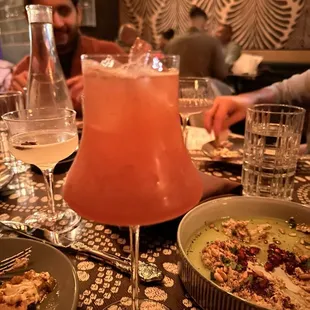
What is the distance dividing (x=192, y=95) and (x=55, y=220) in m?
0.72

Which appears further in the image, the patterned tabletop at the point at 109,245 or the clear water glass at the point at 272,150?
the clear water glass at the point at 272,150

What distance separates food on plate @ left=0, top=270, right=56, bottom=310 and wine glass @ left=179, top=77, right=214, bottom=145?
806mm

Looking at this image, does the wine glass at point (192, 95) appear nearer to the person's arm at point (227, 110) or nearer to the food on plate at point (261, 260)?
the person's arm at point (227, 110)

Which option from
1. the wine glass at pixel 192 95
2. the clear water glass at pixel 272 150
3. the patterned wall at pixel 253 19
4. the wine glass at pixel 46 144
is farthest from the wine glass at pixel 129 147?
the patterned wall at pixel 253 19

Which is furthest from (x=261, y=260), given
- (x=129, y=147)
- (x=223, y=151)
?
(x=223, y=151)

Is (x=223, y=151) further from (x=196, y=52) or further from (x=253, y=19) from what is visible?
(x=253, y=19)

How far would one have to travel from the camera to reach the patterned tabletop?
56cm

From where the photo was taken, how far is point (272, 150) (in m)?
0.94

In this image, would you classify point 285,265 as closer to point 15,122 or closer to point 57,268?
point 57,268

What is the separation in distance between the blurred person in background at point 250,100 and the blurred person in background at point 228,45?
367 cm

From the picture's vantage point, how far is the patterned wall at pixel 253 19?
16.4 ft

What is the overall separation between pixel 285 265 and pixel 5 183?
0.74m

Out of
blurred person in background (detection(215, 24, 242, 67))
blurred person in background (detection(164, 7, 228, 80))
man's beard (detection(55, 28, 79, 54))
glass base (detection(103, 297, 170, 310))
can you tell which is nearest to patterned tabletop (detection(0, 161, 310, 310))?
glass base (detection(103, 297, 170, 310))

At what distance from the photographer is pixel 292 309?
0.48 metres
